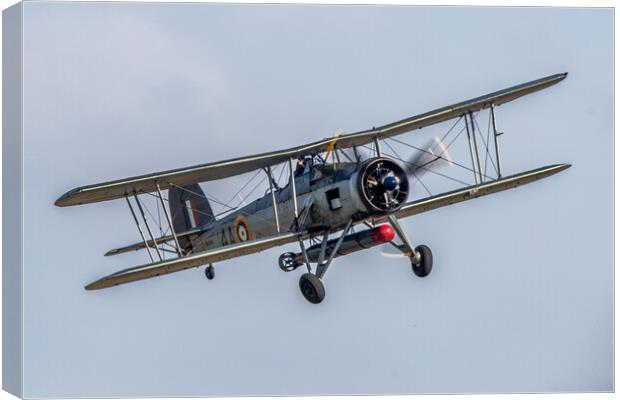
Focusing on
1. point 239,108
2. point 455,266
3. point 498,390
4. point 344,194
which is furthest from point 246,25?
point 498,390

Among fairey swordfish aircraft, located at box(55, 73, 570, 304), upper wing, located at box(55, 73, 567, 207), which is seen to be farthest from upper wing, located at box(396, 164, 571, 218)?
upper wing, located at box(55, 73, 567, 207)

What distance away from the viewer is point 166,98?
732 inches

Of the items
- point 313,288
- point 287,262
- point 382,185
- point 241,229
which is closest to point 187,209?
point 241,229

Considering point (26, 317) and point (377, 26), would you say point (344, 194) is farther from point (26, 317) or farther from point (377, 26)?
point (26, 317)

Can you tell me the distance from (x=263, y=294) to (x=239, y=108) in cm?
246

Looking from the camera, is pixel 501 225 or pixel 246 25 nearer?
pixel 246 25

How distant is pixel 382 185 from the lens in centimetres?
1708

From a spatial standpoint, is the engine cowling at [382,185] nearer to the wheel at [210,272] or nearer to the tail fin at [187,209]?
the wheel at [210,272]

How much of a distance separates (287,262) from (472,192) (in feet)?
8.09

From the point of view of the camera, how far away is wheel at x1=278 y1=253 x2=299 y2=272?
1803 cm

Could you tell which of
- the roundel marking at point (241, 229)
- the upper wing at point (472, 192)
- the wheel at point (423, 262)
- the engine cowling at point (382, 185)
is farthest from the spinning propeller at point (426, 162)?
the roundel marking at point (241, 229)

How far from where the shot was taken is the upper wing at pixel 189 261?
16516 mm

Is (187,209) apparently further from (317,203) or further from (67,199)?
(67,199)

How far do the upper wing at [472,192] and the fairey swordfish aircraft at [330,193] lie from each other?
0.01 metres
